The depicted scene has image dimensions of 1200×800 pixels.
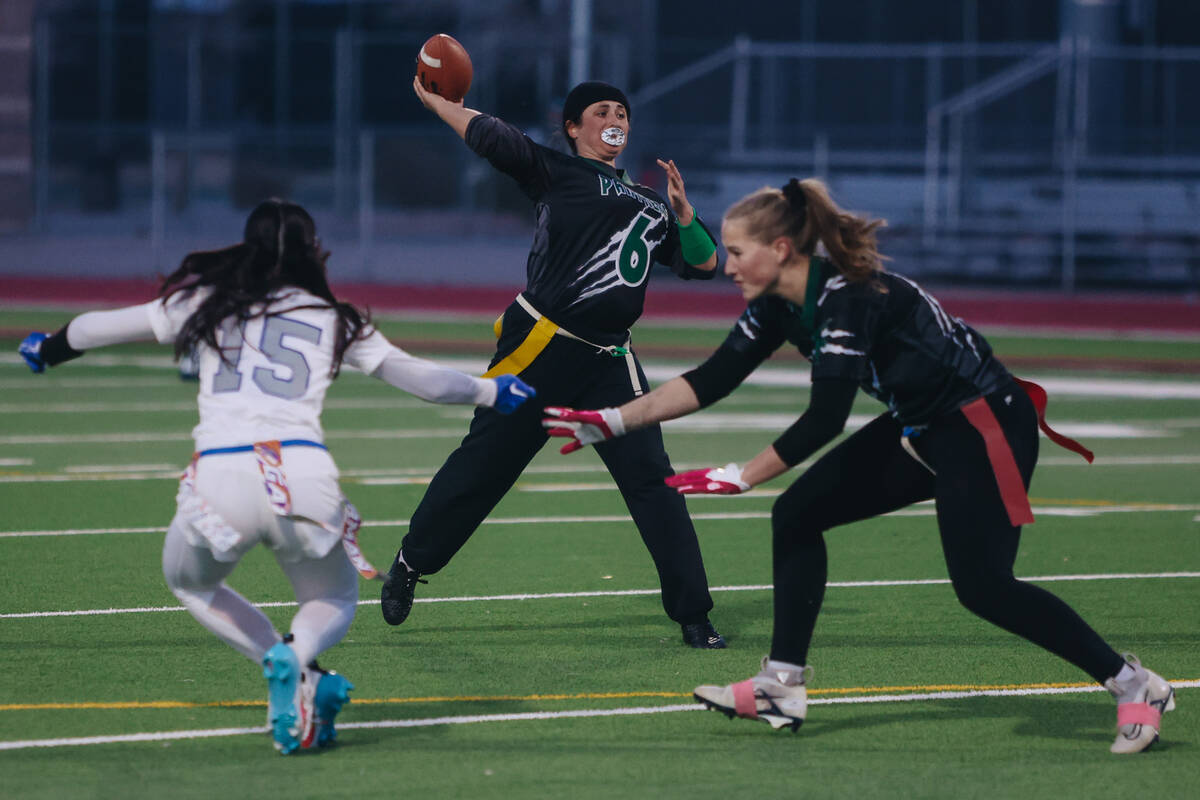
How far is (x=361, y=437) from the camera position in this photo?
14852mm

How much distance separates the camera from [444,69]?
756cm

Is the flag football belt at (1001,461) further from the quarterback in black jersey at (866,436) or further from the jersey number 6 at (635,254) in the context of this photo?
the jersey number 6 at (635,254)

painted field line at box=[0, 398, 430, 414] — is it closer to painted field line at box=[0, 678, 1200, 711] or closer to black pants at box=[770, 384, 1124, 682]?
painted field line at box=[0, 678, 1200, 711]

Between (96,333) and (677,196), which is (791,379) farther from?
(96,333)

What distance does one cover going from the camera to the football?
7.56 m

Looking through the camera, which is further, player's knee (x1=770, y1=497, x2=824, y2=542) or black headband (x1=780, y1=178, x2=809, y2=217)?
→ player's knee (x1=770, y1=497, x2=824, y2=542)

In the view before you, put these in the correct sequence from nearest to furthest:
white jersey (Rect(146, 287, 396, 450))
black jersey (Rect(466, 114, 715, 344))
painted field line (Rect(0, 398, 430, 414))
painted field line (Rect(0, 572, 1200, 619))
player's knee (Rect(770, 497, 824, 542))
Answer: white jersey (Rect(146, 287, 396, 450)), player's knee (Rect(770, 497, 824, 542)), black jersey (Rect(466, 114, 715, 344)), painted field line (Rect(0, 572, 1200, 619)), painted field line (Rect(0, 398, 430, 414))

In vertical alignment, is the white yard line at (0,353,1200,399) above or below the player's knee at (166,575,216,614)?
below

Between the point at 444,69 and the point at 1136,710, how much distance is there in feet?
12.0

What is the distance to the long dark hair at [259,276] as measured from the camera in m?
5.52

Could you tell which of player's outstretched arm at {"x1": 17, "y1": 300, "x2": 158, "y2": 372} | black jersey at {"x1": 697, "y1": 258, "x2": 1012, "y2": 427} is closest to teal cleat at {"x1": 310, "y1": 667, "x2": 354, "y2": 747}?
player's outstretched arm at {"x1": 17, "y1": 300, "x2": 158, "y2": 372}

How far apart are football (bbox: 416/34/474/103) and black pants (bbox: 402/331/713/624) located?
1110mm

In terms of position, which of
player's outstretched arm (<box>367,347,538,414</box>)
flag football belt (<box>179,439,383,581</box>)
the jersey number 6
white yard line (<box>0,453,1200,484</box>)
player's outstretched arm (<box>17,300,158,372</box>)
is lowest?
white yard line (<box>0,453,1200,484</box>)

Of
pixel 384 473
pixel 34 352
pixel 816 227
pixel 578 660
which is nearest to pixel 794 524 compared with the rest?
pixel 816 227
